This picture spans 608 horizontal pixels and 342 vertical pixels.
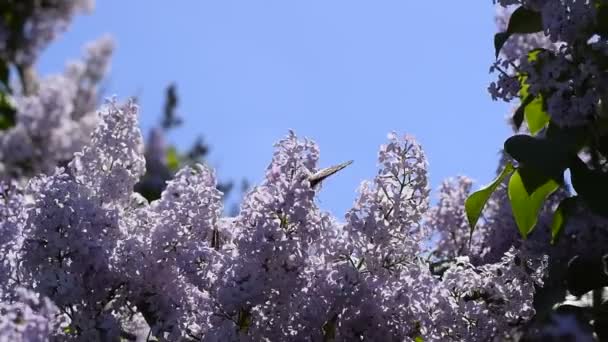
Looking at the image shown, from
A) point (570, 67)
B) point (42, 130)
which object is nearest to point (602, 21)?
point (570, 67)

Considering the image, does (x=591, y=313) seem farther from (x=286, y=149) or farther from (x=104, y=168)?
(x=104, y=168)

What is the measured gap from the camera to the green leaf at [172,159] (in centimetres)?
782

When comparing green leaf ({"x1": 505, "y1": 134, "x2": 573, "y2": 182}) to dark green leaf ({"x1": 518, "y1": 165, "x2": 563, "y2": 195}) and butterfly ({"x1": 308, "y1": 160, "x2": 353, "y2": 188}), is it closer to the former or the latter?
dark green leaf ({"x1": 518, "y1": 165, "x2": 563, "y2": 195})

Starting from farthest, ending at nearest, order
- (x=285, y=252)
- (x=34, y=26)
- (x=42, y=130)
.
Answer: (x=34, y=26)
(x=42, y=130)
(x=285, y=252)

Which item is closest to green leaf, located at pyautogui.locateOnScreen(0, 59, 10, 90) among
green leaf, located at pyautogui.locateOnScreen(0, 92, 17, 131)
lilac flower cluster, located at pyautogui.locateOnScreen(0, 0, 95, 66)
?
lilac flower cluster, located at pyautogui.locateOnScreen(0, 0, 95, 66)

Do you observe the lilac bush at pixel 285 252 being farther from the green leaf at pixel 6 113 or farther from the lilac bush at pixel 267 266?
the green leaf at pixel 6 113

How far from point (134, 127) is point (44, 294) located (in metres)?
0.48

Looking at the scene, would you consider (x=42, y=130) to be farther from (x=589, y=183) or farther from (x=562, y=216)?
(x=589, y=183)

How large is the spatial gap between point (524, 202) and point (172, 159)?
6.54 metres

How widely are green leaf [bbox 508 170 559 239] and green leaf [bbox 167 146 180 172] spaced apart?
5766 mm

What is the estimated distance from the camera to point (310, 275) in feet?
5.98

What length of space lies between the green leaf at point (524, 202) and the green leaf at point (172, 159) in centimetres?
577

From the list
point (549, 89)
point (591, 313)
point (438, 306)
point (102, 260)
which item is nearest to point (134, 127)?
point (102, 260)

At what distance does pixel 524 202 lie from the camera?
196cm
